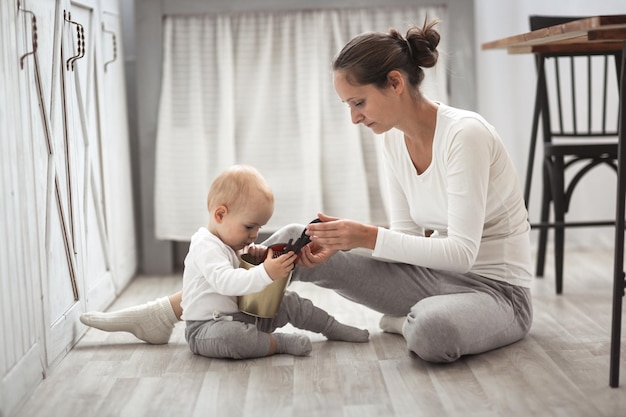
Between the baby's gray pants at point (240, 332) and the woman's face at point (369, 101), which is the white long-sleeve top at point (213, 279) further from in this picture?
the woman's face at point (369, 101)

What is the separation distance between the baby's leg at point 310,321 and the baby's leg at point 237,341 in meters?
0.10

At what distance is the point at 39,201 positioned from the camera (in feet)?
7.09

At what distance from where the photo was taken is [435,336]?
7.04 feet

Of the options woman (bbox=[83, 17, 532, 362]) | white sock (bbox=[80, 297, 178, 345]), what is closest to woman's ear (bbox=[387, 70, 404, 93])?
woman (bbox=[83, 17, 532, 362])

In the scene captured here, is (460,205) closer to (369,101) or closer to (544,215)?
(369,101)

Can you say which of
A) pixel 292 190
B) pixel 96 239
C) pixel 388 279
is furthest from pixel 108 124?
pixel 388 279

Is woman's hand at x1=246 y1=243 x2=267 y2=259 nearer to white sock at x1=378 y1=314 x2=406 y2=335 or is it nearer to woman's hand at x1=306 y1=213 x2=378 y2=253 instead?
woman's hand at x1=306 y1=213 x2=378 y2=253

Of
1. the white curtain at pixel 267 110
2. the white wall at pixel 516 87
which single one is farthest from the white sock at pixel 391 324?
the white wall at pixel 516 87

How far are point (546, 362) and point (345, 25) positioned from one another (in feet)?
5.90

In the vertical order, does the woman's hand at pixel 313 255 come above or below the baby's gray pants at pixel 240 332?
above

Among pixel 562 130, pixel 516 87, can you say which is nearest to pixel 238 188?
pixel 562 130

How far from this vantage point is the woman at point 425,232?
84.5 inches

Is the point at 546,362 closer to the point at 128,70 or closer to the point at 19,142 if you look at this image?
the point at 19,142

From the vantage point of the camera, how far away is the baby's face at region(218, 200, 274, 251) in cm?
227
